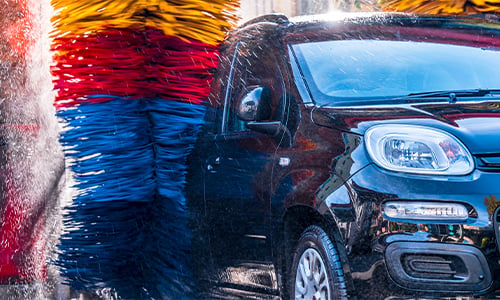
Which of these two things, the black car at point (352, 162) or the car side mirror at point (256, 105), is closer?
the black car at point (352, 162)

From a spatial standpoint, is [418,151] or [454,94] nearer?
[418,151]

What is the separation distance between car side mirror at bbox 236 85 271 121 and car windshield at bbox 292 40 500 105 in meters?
0.22

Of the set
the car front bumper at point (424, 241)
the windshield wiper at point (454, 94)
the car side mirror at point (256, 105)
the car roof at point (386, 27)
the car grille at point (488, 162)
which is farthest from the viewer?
the car roof at point (386, 27)

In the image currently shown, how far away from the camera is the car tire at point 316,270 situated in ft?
13.6

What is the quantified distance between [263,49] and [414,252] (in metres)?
1.98

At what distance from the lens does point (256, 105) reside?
193 inches

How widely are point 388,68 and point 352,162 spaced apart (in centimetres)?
94

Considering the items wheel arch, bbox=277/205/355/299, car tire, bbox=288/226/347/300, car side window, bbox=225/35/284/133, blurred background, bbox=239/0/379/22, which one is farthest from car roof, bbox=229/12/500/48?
blurred background, bbox=239/0/379/22

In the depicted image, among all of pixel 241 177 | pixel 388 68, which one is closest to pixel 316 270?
pixel 241 177

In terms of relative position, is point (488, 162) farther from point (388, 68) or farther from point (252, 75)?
point (252, 75)

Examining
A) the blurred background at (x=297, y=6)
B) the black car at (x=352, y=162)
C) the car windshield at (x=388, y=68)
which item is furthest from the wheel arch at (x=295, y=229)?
the blurred background at (x=297, y=6)

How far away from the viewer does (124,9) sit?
17.9ft

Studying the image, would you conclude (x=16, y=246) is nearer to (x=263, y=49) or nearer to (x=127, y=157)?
(x=127, y=157)

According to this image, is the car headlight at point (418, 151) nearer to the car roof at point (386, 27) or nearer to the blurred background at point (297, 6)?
the car roof at point (386, 27)
